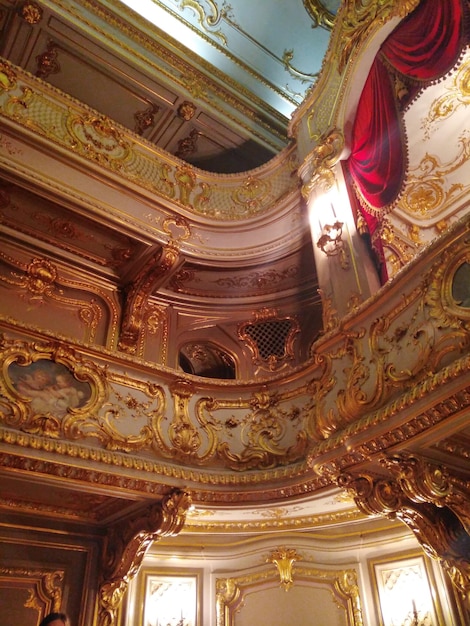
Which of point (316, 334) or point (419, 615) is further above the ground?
point (316, 334)

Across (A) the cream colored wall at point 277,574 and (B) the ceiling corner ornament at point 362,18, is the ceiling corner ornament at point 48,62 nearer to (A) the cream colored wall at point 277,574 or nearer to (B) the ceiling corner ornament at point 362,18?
(B) the ceiling corner ornament at point 362,18

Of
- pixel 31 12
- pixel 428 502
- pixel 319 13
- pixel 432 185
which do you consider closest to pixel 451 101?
pixel 432 185

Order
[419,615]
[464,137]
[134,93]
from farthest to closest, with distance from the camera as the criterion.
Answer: [134,93] → [464,137] → [419,615]

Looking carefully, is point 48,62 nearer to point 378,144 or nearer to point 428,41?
point 378,144

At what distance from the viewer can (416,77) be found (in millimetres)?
4273

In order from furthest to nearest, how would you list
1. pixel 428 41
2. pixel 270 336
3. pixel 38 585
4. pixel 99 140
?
pixel 270 336 < pixel 99 140 < pixel 38 585 < pixel 428 41

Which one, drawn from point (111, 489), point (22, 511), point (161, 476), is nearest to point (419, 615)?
point (161, 476)

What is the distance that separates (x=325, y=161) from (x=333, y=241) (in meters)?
0.98

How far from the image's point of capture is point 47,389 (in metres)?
4.01

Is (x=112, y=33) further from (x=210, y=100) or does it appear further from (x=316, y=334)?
(x=316, y=334)

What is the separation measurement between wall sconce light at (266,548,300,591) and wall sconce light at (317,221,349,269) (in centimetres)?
308

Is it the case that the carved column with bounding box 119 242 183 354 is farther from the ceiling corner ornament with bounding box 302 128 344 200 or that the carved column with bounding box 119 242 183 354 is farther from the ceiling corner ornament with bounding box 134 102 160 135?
the ceiling corner ornament with bounding box 134 102 160 135

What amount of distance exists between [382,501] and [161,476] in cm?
171

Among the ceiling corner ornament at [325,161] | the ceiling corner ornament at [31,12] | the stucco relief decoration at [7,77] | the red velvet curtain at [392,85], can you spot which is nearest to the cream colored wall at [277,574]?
the red velvet curtain at [392,85]
